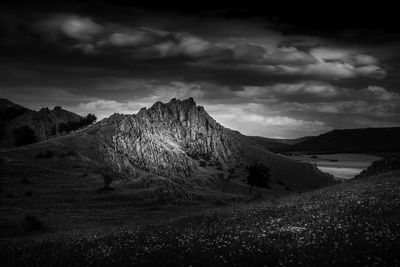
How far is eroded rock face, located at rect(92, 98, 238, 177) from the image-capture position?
120688 millimetres

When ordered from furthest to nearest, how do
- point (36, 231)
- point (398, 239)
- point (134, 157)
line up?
point (134, 157), point (36, 231), point (398, 239)

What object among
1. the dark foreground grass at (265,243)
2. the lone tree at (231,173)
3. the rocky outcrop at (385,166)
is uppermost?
the rocky outcrop at (385,166)

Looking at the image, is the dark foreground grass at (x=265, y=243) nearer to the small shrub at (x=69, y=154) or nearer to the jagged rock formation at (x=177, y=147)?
the small shrub at (x=69, y=154)

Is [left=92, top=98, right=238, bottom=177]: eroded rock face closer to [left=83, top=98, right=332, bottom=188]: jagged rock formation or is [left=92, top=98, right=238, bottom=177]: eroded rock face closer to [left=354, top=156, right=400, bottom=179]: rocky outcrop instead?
[left=83, top=98, right=332, bottom=188]: jagged rock formation

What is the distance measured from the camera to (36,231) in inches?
1619

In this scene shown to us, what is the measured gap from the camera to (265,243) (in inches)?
618

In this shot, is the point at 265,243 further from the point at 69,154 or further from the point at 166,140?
the point at 166,140

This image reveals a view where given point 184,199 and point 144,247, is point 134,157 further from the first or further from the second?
point 144,247

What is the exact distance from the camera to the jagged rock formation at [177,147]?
119438 mm

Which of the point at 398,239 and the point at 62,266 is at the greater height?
the point at 398,239

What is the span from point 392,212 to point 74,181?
67350mm

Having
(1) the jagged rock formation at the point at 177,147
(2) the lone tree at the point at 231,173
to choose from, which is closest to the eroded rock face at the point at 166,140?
(1) the jagged rock formation at the point at 177,147

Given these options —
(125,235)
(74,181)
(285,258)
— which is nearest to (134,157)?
(74,181)

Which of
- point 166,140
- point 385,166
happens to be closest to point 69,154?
point 166,140
